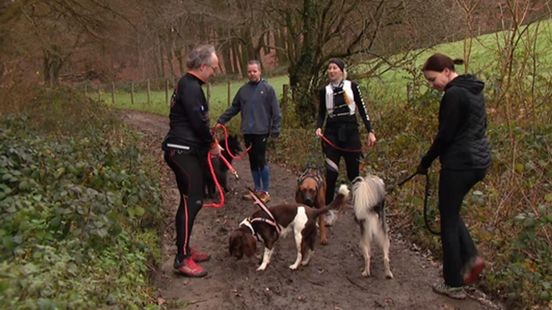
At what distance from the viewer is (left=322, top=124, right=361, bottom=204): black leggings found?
6359 mm

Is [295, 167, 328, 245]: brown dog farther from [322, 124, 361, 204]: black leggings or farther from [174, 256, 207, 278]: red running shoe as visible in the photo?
[174, 256, 207, 278]: red running shoe

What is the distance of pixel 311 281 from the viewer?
17.7ft

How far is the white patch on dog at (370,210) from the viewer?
512 cm

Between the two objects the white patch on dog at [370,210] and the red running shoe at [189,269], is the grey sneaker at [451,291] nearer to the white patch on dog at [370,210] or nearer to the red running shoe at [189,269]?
the white patch on dog at [370,210]

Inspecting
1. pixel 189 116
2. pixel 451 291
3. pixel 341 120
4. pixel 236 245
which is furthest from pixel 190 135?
pixel 451 291

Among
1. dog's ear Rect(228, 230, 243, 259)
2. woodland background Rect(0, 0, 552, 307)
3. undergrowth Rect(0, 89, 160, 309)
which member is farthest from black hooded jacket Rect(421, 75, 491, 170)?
undergrowth Rect(0, 89, 160, 309)

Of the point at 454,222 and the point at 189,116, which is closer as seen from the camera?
the point at 454,222

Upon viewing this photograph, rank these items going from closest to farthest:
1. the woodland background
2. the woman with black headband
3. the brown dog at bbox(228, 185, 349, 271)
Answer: the woodland background → the brown dog at bbox(228, 185, 349, 271) → the woman with black headband

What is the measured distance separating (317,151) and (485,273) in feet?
19.5

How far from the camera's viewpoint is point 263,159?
7.74 m

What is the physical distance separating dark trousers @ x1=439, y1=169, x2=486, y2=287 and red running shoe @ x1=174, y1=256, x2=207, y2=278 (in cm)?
239

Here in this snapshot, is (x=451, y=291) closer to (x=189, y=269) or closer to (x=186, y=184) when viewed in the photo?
(x=189, y=269)

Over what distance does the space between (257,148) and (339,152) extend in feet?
5.09

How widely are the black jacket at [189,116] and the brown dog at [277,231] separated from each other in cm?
104
